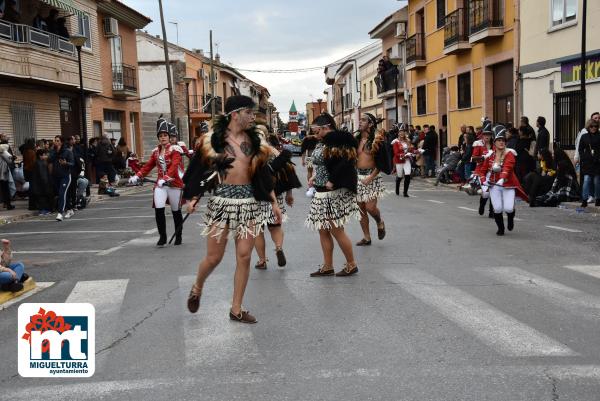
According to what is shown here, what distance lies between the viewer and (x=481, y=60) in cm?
2602

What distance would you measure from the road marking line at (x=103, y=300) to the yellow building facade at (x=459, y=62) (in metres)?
18.7

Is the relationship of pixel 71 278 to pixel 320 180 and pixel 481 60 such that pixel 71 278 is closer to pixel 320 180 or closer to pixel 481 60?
pixel 320 180

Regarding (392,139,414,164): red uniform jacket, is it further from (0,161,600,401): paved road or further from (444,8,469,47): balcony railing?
(444,8,469,47): balcony railing

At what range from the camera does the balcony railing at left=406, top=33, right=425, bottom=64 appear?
3416cm

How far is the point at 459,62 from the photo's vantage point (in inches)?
1133

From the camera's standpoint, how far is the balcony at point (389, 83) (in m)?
39.8

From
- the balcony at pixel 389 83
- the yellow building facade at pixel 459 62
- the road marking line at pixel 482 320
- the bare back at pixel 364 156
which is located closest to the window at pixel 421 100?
the yellow building facade at pixel 459 62

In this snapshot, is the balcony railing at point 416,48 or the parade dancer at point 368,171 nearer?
the parade dancer at point 368,171

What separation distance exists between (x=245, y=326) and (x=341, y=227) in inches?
88.4

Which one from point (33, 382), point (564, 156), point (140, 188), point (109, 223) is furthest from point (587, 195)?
point (140, 188)

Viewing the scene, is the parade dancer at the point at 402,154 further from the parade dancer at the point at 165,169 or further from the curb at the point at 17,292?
the curb at the point at 17,292

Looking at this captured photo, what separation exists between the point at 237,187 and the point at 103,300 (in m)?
2.03

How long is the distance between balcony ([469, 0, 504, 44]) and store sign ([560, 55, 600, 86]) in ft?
16.4

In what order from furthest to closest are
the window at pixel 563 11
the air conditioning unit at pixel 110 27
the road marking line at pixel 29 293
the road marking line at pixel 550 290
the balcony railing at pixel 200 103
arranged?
the balcony railing at pixel 200 103, the air conditioning unit at pixel 110 27, the window at pixel 563 11, the road marking line at pixel 29 293, the road marking line at pixel 550 290
